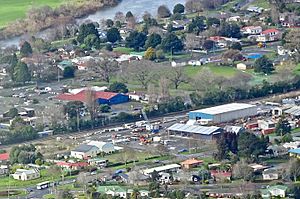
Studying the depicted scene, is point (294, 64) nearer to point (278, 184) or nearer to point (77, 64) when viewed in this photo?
point (77, 64)

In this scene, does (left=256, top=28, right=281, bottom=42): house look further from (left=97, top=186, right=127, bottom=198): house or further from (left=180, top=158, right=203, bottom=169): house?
(left=97, top=186, right=127, bottom=198): house

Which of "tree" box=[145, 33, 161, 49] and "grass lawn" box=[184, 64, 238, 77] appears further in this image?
"tree" box=[145, 33, 161, 49]

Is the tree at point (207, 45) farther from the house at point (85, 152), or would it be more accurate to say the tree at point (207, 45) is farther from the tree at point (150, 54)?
the house at point (85, 152)

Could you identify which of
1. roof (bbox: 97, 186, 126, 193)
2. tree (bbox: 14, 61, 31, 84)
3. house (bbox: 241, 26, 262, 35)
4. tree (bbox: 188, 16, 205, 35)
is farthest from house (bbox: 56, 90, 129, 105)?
house (bbox: 241, 26, 262, 35)

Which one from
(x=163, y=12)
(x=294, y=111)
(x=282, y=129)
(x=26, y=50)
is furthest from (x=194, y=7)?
(x=282, y=129)

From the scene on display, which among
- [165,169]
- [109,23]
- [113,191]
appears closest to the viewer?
[113,191]

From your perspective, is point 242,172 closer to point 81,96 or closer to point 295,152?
point 295,152
